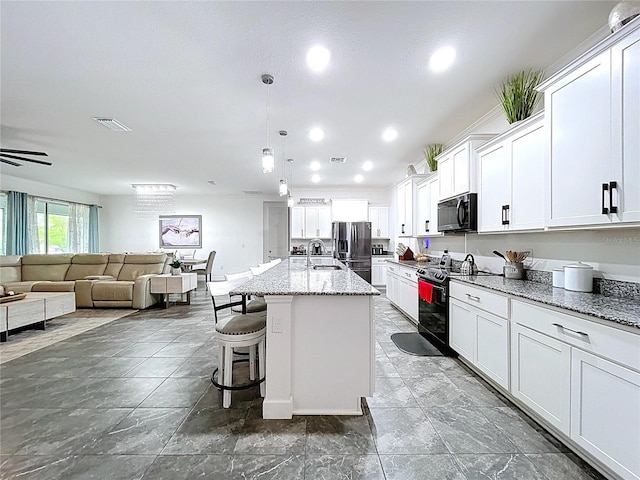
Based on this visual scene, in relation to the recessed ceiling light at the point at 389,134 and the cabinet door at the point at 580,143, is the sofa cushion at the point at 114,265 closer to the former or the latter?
the recessed ceiling light at the point at 389,134

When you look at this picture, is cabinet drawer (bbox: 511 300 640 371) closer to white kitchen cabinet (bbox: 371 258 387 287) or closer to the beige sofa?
white kitchen cabinet (bbox: 371 258 387 287)

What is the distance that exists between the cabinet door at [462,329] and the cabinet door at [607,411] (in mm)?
1025

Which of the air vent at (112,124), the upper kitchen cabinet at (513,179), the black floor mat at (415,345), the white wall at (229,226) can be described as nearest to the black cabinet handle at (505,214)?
the upper kitchen cabinet at (513,179)

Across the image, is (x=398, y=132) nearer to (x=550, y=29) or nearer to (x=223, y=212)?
(x=550, y=29)

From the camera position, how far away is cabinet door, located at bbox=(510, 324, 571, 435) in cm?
161

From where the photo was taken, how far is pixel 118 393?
2.30 metres

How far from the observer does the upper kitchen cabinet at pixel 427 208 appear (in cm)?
417

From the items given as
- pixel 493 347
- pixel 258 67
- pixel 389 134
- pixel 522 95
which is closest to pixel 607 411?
pixel 493 347

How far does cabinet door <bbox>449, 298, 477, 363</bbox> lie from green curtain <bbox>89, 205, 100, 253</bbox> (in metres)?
10.1

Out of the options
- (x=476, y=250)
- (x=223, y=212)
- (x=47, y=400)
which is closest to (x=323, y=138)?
(x=476, y=250)

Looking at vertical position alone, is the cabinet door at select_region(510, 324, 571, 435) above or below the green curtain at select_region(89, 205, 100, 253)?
below

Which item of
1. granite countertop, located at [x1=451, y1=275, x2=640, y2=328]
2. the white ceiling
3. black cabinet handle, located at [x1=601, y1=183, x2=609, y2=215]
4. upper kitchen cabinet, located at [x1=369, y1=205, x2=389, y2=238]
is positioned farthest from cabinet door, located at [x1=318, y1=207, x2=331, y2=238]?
black cabinet handle, located at [x1=601, y1=183, x2=609, y2=215]

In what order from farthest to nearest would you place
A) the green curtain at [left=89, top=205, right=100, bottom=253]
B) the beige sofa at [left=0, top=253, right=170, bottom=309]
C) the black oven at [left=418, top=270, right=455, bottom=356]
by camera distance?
the green curtain at [left=89, top=205, right=100, bottom=253], the beige sofa at [left=0, top=253, right=170, bottom=309], the black oven at [left=418, top=270, right=455, bottom=356]

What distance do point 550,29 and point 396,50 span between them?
1.06 metres
